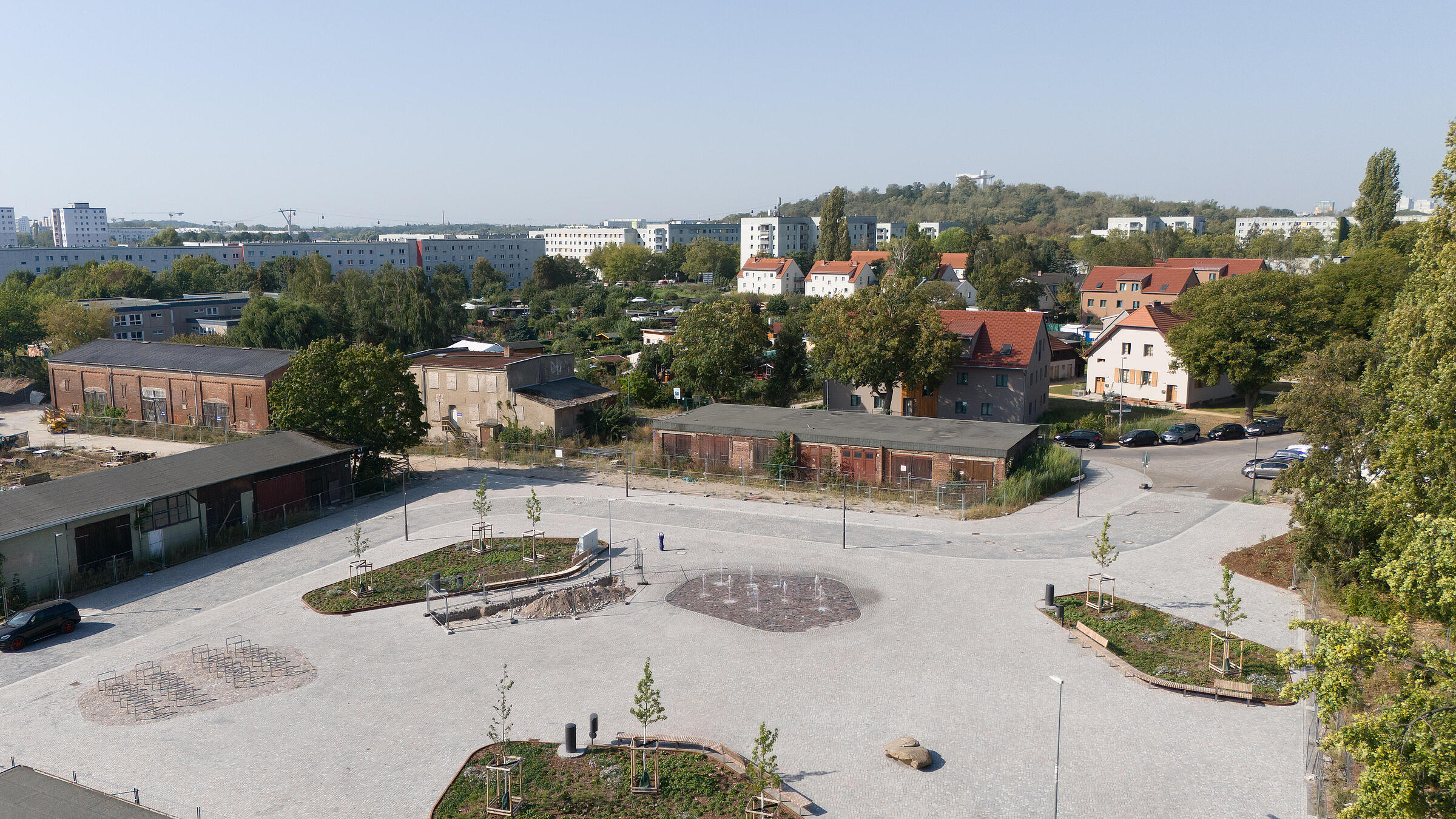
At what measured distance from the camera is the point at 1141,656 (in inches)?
907

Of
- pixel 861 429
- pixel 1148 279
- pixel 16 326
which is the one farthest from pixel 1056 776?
pixel 1148 279

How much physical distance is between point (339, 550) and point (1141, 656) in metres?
26.6

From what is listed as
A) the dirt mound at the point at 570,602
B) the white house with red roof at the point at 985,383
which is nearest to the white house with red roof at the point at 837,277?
the white house with red roof at the point at 985,383

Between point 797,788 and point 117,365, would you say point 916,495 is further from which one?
point 117,365

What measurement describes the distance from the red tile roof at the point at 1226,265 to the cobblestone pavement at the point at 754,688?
244 ft

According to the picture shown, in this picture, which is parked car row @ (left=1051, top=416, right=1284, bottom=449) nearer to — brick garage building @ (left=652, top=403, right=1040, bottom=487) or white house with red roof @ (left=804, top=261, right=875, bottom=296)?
brick garage building @ (left=652, top=403, right=1040, bottom=487)

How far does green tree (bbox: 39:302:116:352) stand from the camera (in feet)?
233

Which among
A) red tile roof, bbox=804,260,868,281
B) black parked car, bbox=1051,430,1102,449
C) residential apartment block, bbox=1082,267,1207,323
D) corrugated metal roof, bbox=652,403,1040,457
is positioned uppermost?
red tile roof, bbox=804,260,868,281

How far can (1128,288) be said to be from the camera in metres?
98.3

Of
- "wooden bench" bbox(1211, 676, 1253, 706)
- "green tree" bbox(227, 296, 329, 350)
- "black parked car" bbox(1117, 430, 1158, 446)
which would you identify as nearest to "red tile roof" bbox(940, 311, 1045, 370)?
"black parked car" bbox(1117, 430, 1158, 446)

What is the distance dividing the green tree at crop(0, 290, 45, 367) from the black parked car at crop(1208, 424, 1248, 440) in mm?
85545

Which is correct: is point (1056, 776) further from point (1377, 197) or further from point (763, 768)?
point (1377, 197)

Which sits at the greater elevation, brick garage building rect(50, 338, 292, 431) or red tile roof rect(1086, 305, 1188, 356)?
red tile roof rect(1086, 305, 1188, 356)

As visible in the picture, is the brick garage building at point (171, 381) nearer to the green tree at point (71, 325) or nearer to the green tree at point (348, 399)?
the green tree at point (71, 325)
